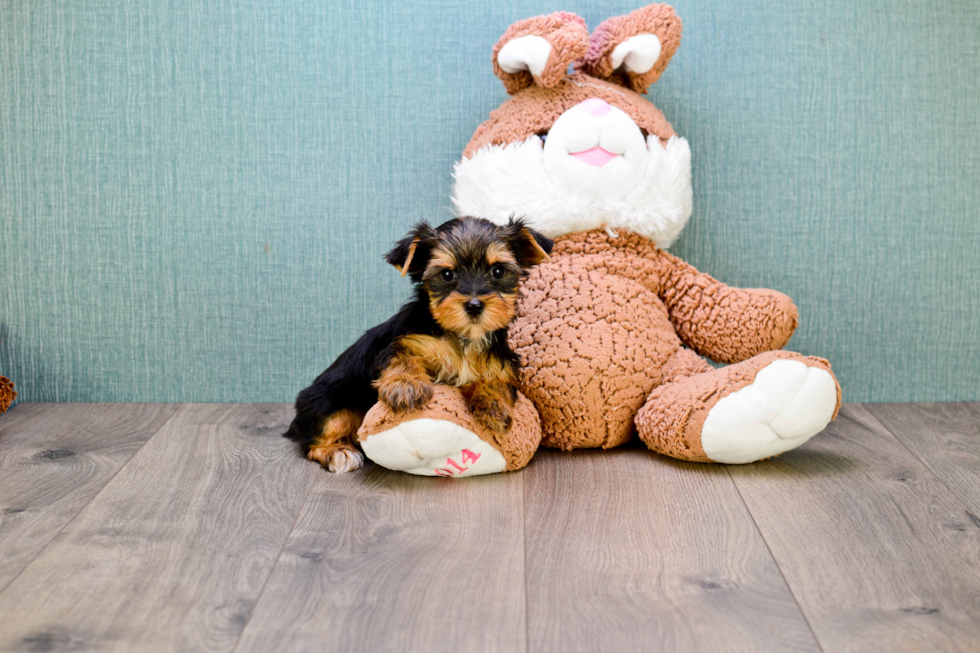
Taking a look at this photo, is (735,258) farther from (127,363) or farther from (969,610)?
(127,363)

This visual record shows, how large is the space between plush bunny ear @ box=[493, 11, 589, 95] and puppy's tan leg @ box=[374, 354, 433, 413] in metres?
0.89

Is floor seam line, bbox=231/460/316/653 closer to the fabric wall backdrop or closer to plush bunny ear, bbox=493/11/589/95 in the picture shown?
the fabric wall backdrop

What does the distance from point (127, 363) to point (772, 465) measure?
1.98 m

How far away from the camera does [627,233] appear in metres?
2.24

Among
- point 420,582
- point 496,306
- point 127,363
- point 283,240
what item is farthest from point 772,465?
point 127,363

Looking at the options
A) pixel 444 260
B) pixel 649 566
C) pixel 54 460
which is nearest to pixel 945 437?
pixel 649 566

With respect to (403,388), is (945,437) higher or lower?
lower

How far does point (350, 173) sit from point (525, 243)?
2.78ft

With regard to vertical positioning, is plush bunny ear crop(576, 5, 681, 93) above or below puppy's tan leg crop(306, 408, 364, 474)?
above

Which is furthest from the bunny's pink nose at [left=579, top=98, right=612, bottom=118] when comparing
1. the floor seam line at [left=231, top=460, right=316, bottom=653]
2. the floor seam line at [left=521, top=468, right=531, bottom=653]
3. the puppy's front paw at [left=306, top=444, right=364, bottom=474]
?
the floor seam line at [left=231, top=460, right=316, bottom=653]

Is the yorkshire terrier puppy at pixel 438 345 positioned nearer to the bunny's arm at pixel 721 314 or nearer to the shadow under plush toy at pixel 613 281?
the shadow under plush toy at pixel 613 281

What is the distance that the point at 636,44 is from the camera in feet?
7.20

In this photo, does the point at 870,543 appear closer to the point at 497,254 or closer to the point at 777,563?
the point at 777,563

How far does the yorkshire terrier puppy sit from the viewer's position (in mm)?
1790
